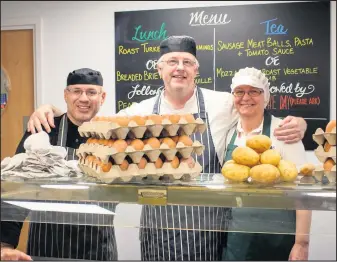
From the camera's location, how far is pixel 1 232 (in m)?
1.29

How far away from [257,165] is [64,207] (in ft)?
1.38

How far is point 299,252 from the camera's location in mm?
1292

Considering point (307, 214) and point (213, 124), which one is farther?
point (213, 124)

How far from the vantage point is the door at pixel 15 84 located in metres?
1.87

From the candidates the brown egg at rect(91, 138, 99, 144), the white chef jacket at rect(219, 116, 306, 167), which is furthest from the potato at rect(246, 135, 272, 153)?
the white chef jacket at rect(219, 116, 306, 167)

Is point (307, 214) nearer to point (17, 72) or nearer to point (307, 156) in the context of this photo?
point (307, 156)

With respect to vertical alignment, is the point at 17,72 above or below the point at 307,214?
above

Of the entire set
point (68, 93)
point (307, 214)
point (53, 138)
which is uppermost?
point (68, 93)

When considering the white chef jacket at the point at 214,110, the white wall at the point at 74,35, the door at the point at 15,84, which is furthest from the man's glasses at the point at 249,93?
the door at the point at 15,84

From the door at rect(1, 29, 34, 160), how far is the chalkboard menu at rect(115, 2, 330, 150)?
392 millimetres

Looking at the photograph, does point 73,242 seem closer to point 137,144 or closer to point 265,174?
point 137,144

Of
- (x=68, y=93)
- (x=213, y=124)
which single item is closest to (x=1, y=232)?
(x=68, y=93)

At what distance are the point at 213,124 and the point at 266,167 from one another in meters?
0.70

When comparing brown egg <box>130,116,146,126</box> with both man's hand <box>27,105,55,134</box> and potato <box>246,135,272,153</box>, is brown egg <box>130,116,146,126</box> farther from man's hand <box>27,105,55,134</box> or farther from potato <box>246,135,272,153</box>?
man's hand <box>27,105,55,134</box>
